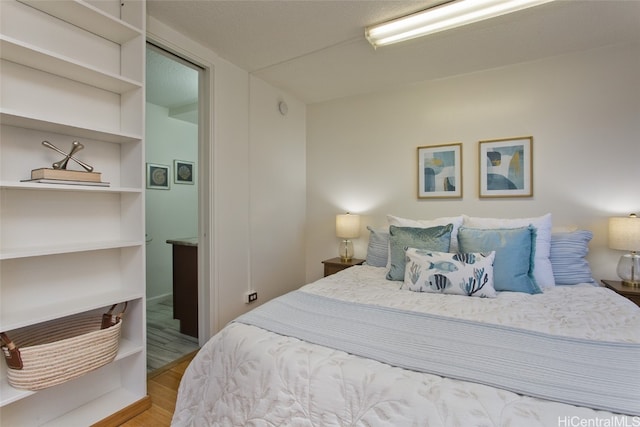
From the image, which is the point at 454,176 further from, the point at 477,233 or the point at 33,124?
the point at 33,124

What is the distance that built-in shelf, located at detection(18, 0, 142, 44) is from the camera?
4.82 ft

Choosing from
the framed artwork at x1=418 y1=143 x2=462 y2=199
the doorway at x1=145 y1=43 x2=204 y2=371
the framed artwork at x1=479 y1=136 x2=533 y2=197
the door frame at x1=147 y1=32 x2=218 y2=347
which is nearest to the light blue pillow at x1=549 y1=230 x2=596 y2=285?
the framed artwork at x1=479 y1=136 x2=533 y2=197

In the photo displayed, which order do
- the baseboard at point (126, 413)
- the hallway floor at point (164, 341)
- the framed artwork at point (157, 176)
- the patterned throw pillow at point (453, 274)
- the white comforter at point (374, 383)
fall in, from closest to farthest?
the white comforter at point (374, 383)
the baseboard at point (126, 413)
the patterned throw pillow at point (453, 274)
the hallway floor at point (164, 341)
the framed artwork at point (157, 176)

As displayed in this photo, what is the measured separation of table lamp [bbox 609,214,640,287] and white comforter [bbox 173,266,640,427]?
63 cm

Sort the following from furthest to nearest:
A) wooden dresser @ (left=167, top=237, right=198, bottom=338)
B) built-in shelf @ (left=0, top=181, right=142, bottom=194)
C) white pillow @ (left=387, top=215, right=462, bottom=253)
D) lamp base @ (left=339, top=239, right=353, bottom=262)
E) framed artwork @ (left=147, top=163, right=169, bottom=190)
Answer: framed artwork @ (left=147, top=163, right=169, bottom=190) < lamp base @ (left=339, top=239, right=353, bottom=262) < wooden dresser @ (left=167, top=237, right=198, bottom=338) < white pillow @ (left=387, top=215, right=462, bottom=253) < built-in shelf @ (left=0, top=181, right=142, bottom=194)

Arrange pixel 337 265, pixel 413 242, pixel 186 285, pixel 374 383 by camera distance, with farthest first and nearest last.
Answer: pixel 337 265, pixel 186 285, pixel 413 242, pixel 374 383

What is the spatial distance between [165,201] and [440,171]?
3341 mm

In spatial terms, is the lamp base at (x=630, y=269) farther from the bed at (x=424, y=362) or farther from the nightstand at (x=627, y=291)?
the bed at (x=424, y=362)

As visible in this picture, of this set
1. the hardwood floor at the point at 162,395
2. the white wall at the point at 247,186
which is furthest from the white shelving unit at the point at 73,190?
the white wall at the point at 247,186

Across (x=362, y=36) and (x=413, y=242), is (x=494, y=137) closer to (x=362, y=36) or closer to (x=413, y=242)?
(x=413, y=242)

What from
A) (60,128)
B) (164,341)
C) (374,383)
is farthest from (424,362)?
(164,341)

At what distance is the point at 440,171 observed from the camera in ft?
9.62

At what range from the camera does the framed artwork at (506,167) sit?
8.49ft

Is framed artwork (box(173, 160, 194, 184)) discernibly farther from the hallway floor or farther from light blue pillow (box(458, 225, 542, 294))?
light blue pillow (box(458, 225, 542, 294))
